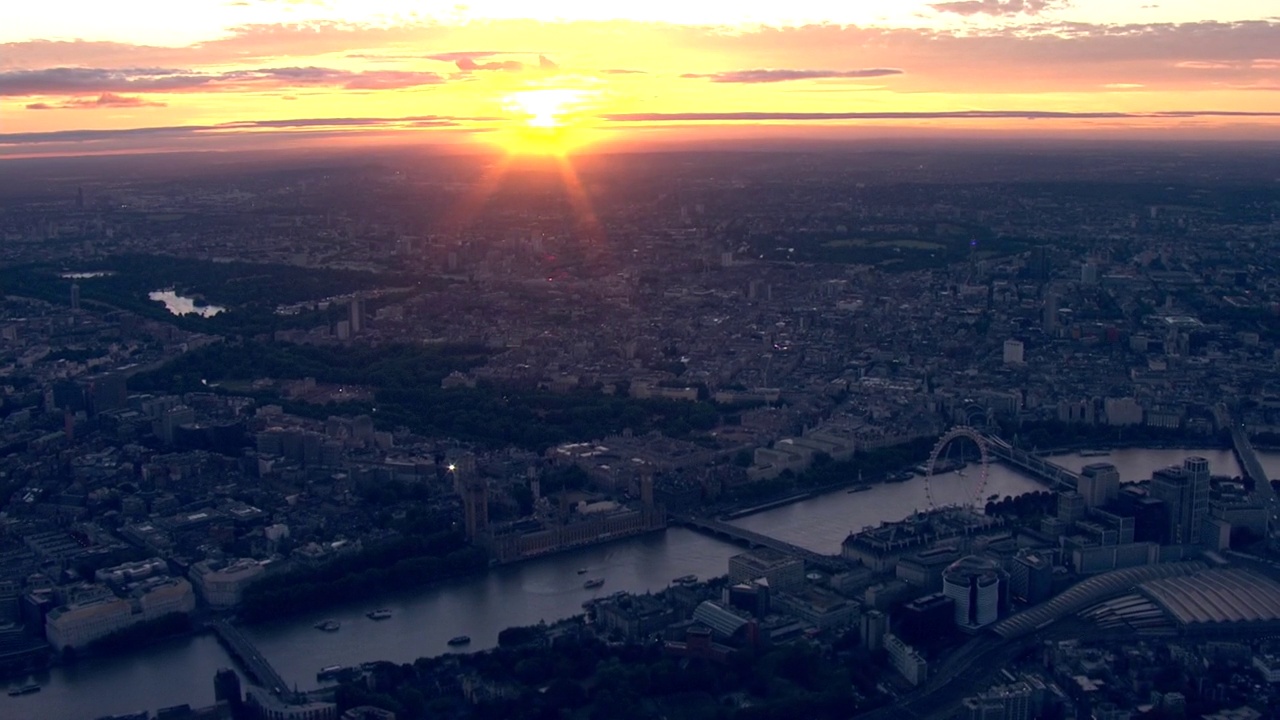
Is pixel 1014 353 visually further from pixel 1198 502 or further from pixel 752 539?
pixel 752 539

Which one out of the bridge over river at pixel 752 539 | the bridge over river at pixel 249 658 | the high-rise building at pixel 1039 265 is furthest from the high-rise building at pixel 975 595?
the high-rise building at pixel 1039 265

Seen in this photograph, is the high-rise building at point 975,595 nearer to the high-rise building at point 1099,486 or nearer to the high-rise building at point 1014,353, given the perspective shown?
the high-rise building at point 1099,486

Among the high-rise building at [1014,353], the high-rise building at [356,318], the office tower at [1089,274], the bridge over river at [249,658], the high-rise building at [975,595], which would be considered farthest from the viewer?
the office tower at [1089,274]

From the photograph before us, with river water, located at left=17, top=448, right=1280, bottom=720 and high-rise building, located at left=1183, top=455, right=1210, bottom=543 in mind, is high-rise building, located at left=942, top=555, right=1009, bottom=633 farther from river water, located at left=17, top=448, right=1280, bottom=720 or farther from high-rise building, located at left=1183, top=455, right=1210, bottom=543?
high-rise building, located at left=1183, top=455, right=1210, bottom=543

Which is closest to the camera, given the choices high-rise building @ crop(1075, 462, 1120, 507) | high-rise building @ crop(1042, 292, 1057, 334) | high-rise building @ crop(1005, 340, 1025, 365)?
high-rise building @ crop(1075, 462, 1120, 507)

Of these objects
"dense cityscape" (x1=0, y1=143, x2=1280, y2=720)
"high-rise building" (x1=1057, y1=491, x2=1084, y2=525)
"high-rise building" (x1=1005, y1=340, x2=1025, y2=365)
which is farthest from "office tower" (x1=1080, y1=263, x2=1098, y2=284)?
"high-rise building" (x1=1057, y1=491, x2=1084, y2=525)

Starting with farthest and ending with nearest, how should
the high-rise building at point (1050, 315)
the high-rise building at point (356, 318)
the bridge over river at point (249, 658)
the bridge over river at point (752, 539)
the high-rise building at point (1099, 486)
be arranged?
the high-rise building at point (356, 318) → the high-rise building at point (1050, 315) → the high-rise building at point (1099, 486) → the bridge over river at point (752, 539) → the bridge over river at point (249, 658)

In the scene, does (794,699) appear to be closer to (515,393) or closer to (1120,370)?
(515,393)

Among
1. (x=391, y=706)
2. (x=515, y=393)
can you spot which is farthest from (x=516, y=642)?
(x=515, y=393)
